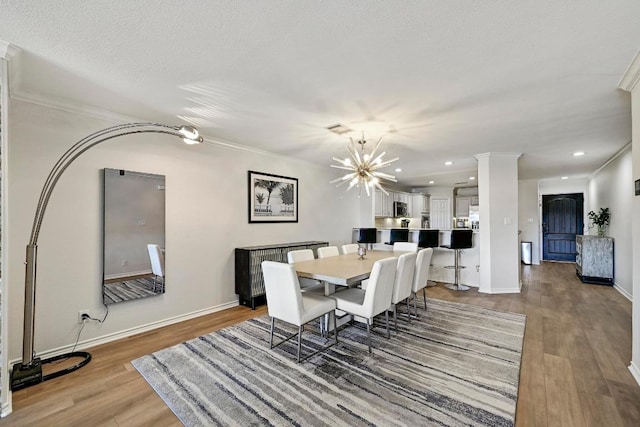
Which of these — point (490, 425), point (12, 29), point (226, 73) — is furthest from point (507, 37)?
point (12, 29)

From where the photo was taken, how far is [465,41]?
70.2 inches

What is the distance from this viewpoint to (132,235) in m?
3.15

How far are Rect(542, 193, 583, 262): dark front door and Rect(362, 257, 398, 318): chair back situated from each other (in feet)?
26.1

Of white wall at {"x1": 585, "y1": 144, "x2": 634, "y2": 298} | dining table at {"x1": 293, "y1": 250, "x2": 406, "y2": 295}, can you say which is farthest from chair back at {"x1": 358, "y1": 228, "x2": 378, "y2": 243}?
white wall at {"x1": 585, "y1": 144, "x2": 634, "y2": 298}

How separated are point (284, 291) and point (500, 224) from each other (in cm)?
408

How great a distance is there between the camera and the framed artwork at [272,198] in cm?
451

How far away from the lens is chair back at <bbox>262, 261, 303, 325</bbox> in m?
2.49

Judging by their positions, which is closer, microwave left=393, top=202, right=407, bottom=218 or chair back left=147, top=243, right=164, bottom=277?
chair back left=147, top=243, right=164, bottom=277

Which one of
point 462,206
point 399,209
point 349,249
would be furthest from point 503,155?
point 462,206

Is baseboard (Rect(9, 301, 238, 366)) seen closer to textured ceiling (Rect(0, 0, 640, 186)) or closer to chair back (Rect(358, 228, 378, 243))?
textured ceiling (Rect(0, 0, 640, 186))

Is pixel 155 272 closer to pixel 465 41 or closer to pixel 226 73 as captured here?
pixel 226 73

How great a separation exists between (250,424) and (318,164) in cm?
453

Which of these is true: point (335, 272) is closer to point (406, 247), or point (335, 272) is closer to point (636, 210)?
point (406, 247)

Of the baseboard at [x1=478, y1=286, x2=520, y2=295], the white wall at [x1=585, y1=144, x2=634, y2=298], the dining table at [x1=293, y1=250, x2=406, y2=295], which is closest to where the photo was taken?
the dining table at [x1=293, y1=250, x2=406, y2=295]
